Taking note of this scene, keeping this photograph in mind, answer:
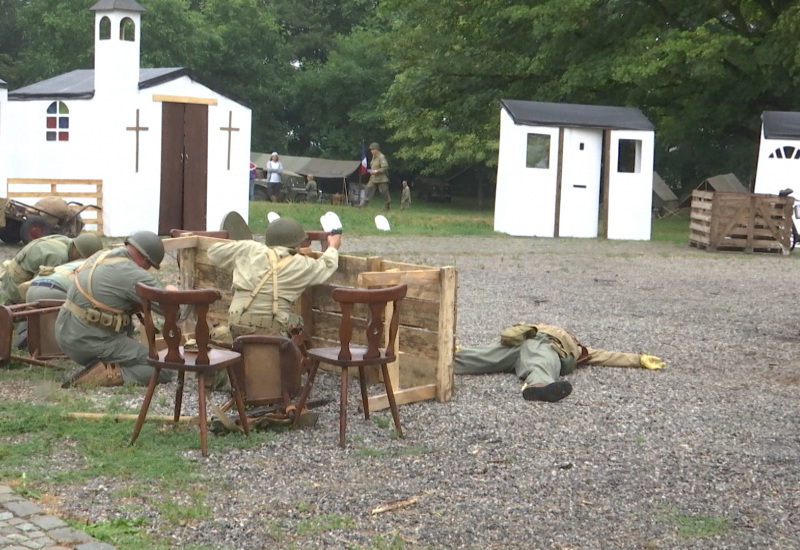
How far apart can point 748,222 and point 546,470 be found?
17661 mm

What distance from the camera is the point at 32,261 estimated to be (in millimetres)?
11305

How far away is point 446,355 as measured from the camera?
903 centimetres

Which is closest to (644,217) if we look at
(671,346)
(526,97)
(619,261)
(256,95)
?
(619,261)

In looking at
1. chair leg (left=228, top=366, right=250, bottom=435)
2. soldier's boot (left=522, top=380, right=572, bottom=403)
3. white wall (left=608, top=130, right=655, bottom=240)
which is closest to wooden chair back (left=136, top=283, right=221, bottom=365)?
chair leg (left=228, top=366, right=250, bottom=435)

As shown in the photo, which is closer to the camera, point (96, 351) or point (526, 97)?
point (96, 351)

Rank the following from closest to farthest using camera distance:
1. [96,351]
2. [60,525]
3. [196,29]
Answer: [60,525], [96,351], [196,29]

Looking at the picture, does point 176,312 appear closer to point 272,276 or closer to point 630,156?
point 272,276

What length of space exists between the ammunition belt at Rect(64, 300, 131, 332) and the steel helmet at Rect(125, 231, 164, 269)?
0.50 m

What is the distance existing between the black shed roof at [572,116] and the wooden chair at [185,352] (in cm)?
1880

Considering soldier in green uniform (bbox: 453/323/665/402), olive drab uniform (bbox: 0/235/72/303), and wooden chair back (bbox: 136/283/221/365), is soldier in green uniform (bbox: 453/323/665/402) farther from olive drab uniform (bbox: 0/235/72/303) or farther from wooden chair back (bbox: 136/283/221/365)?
olive drab uniform (bbox: 0/235/72/303)

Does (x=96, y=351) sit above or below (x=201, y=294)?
below

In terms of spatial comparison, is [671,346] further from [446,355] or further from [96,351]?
[96,351]

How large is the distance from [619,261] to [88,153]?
968 cm

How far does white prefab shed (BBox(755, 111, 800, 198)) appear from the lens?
25.5 metres
